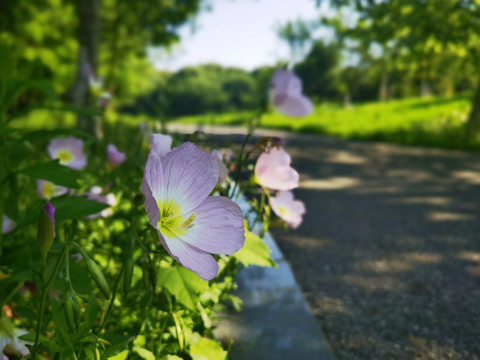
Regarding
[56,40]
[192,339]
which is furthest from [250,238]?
[56,40]

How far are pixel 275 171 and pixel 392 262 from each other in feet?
5.45

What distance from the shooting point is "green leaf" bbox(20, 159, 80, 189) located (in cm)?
114

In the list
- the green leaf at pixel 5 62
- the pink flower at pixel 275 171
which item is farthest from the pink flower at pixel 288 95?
the green leaf at pixel 5 62

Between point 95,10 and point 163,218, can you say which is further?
point 95,10

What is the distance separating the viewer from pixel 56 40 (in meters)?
13.4

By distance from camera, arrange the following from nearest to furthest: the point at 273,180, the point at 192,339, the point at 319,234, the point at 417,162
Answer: the point at 192,339
the point at 273,180
the point at 319,234
the point at 417,162

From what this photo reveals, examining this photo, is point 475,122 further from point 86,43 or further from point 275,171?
point 275,171

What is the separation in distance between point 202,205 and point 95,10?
669 centimetres

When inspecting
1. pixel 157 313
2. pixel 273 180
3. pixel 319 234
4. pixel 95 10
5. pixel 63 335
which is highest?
pixel 95 10

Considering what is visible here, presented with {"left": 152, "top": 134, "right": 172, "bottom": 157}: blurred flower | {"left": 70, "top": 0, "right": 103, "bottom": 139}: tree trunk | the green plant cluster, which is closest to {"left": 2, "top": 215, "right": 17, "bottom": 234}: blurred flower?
the green plant cluster

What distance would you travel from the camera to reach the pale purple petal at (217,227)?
29.1 inches

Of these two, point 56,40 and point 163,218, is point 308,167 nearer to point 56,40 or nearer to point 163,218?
point 163,218

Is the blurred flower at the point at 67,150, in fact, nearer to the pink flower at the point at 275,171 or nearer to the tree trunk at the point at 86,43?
the pink flower at the point at 275,171

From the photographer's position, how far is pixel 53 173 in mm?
1156
